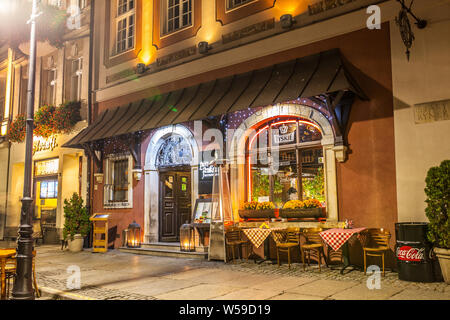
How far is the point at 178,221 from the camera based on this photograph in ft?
43.2

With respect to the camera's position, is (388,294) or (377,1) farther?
(377,1)

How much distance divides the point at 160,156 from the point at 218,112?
389 cm

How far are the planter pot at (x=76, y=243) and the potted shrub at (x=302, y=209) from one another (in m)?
7.14

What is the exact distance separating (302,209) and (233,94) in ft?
10.7

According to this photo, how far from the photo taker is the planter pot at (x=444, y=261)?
6.82 meters

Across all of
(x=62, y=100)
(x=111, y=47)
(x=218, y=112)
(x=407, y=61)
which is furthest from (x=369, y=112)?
(x=62, y=100)

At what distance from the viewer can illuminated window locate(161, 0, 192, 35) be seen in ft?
41.5

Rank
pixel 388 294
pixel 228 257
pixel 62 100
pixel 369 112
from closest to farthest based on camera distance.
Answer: pixel 388 294, pixel 369 112, pixel 228 257, pixel 62 100

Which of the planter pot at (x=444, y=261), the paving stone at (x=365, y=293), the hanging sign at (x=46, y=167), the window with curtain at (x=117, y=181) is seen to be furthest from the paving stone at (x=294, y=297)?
the hanging sign at (x=46, y=167)

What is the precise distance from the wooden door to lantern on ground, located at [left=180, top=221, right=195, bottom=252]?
181 cm

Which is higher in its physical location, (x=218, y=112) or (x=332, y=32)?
(x=332, y=32)

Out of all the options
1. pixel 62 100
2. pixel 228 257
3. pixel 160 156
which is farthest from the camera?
pixel 62 100

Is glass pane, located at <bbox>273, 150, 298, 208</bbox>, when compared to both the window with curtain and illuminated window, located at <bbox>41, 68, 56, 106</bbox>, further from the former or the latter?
illuminated window, located at <bbox>41, 68, 56, 106</bbox>

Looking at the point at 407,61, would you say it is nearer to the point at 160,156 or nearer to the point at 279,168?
the point at 279,168
